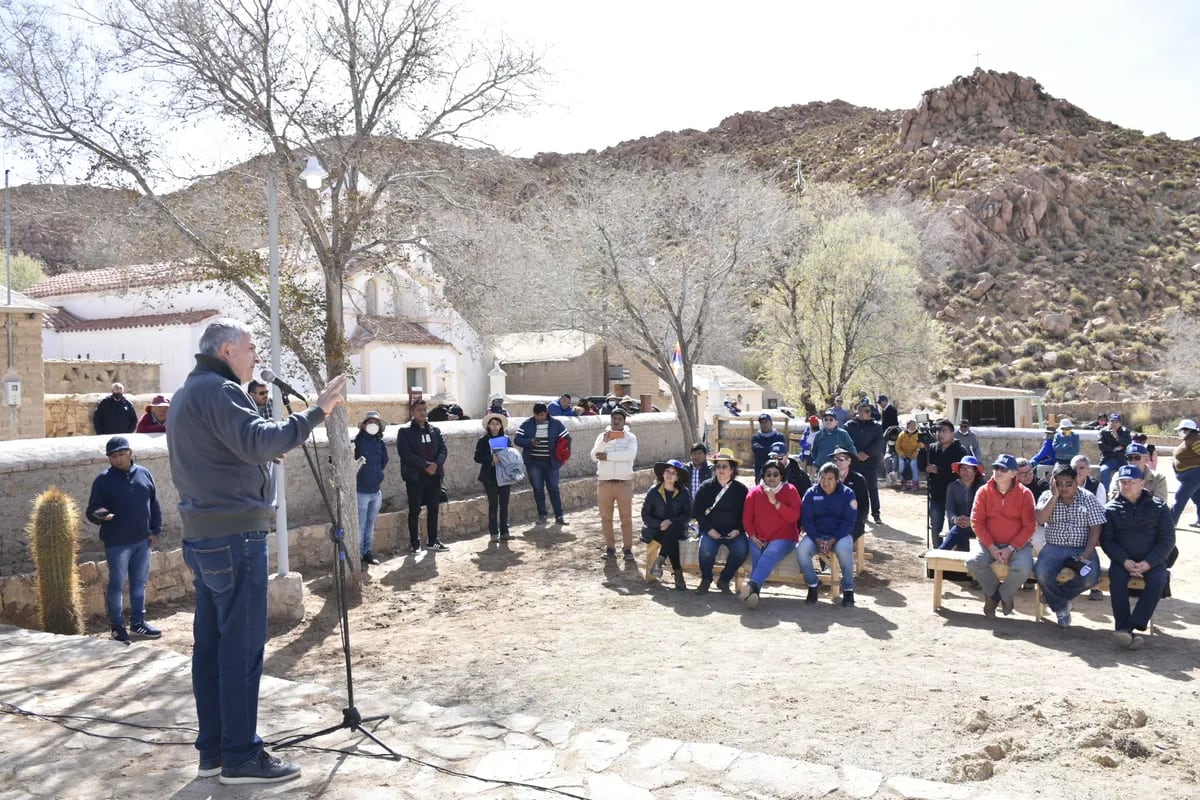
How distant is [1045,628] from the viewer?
7.86 m

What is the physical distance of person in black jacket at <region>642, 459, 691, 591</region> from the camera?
31.4 ft

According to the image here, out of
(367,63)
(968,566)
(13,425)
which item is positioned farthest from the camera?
(13,425)

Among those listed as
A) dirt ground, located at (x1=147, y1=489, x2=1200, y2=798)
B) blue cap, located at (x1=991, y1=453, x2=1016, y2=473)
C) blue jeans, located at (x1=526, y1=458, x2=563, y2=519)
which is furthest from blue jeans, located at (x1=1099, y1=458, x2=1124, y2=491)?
blue jeans, located at (x1=526, y1=458, x2=563, y2=519)

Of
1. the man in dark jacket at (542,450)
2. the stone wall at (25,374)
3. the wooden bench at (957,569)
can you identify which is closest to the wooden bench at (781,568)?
the wooden bench at (957,569)

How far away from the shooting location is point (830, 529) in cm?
881

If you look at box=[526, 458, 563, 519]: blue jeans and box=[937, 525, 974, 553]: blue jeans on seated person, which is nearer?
box=[937, 525, 974, 553]: blue jeans on seated person

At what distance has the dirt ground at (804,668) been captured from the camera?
491cm

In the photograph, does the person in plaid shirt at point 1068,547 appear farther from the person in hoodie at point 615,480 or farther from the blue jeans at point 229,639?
the blue jeans at point 229,639

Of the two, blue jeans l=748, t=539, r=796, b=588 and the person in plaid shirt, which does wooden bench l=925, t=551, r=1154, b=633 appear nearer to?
the person in plaid shirt

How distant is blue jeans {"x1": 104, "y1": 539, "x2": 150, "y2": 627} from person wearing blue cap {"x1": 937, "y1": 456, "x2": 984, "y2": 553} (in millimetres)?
7533

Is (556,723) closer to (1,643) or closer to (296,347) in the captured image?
(1,643)

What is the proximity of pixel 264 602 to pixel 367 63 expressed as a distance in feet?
22.9

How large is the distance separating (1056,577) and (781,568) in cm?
235

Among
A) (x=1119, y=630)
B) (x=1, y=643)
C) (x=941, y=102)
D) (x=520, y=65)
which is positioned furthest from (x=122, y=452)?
(x=941, y=102)
